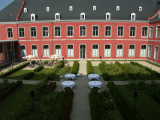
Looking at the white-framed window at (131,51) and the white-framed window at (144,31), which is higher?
the white-framed window at (144,31)

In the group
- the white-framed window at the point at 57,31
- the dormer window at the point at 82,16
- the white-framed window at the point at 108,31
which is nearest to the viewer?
the dormer window at the point at 82,16

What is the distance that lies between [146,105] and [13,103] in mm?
11403

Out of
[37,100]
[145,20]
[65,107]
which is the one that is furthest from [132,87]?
[145,20]

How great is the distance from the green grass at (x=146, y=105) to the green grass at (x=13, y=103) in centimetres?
946

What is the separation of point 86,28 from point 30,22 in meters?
11.7

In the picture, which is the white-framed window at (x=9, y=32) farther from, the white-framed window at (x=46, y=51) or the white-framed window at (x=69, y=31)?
the white-framed window at (x=69, y=31)

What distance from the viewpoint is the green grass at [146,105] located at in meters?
11.7

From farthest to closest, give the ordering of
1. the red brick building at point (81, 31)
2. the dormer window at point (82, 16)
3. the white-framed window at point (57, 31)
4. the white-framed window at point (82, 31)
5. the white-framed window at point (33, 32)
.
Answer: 1. the white-framed window at point (33, 32)
2. the white-framed window at point (57, 31)
3. the white-framed window at point (82, 31)
4. the red brick building at point (81, 31)
5. the dormer window at point (82, 16)

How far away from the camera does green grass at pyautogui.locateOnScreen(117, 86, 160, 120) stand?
38.5ft

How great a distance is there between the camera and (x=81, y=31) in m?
32.6

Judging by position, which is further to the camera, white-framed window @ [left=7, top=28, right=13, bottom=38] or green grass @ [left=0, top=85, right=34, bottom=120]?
white-framed window @ [left=7, top=28, right=13, bottom=38]

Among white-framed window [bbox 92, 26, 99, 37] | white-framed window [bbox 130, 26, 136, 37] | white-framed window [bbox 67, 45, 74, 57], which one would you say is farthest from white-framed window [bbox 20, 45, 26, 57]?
white-framed window [bbox 130, 26, 136, 37]

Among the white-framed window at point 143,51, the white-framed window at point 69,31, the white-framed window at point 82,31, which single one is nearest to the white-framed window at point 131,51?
the white-framed window at point 143,51

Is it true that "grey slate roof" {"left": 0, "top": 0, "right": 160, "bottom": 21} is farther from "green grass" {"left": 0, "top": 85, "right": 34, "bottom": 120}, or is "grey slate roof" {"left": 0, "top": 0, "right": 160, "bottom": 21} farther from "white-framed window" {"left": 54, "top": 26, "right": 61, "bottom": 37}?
"green grass" {"left": 0, "top": 85, "right": 34, "bottom": 120}
